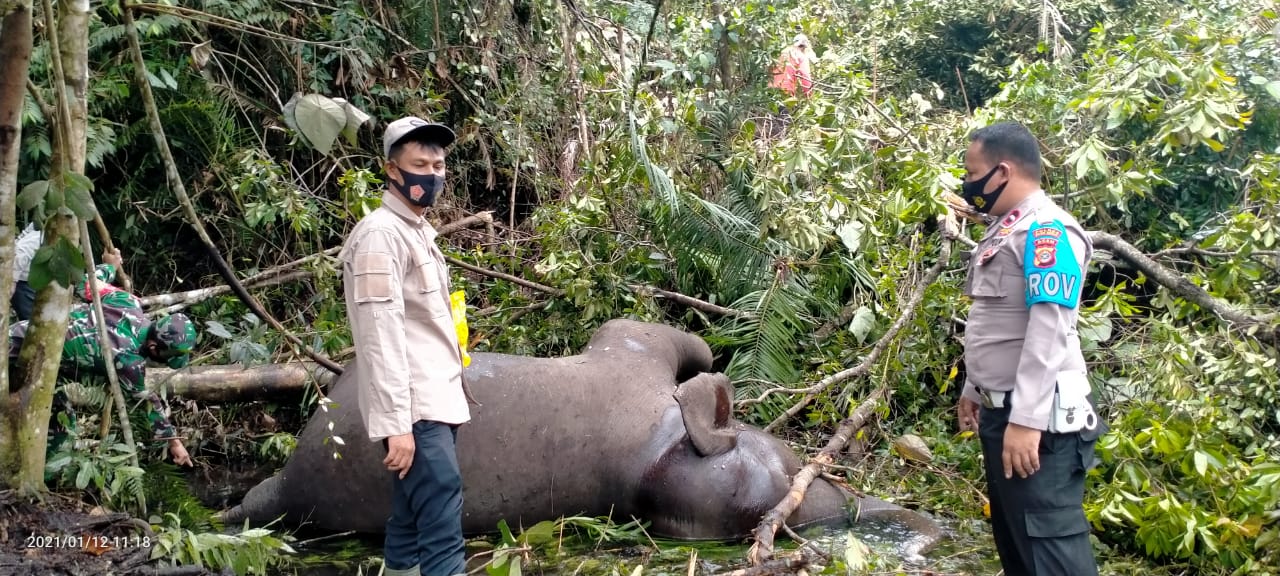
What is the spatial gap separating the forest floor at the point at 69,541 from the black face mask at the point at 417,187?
148 cm

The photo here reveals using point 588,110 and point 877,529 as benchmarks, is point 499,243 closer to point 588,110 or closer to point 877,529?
point 588,110

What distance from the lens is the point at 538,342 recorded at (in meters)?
6.01

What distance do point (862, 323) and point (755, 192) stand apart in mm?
951

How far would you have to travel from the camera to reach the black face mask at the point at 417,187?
3.36 meters

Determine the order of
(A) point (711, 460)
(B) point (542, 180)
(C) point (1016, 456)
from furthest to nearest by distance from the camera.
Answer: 1. (B) point (542, 180)
2. (A) point (711, 460)
3. (C) point (1016, 456)

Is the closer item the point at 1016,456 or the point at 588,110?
the point at 1016,456

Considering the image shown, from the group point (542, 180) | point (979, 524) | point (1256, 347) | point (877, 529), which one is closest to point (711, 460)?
point (877, 529)

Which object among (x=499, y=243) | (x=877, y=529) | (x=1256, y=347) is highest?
(x=499, y=243)

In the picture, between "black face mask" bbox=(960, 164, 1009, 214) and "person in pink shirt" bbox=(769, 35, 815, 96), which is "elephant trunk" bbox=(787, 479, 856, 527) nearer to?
"black face mask" bbox=(960, 164, 1009, 214)

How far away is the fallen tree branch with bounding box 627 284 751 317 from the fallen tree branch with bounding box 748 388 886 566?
0.94 meters

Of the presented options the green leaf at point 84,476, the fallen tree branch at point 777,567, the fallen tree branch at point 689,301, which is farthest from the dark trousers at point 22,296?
the fallen tree branch at point 777,567

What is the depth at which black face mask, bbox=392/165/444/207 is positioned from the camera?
3361 mm

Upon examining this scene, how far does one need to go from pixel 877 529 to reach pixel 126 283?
12.1 feet

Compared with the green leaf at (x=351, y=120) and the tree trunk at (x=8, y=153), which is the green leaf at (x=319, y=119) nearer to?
the green leaf at (x=351, y=120)
